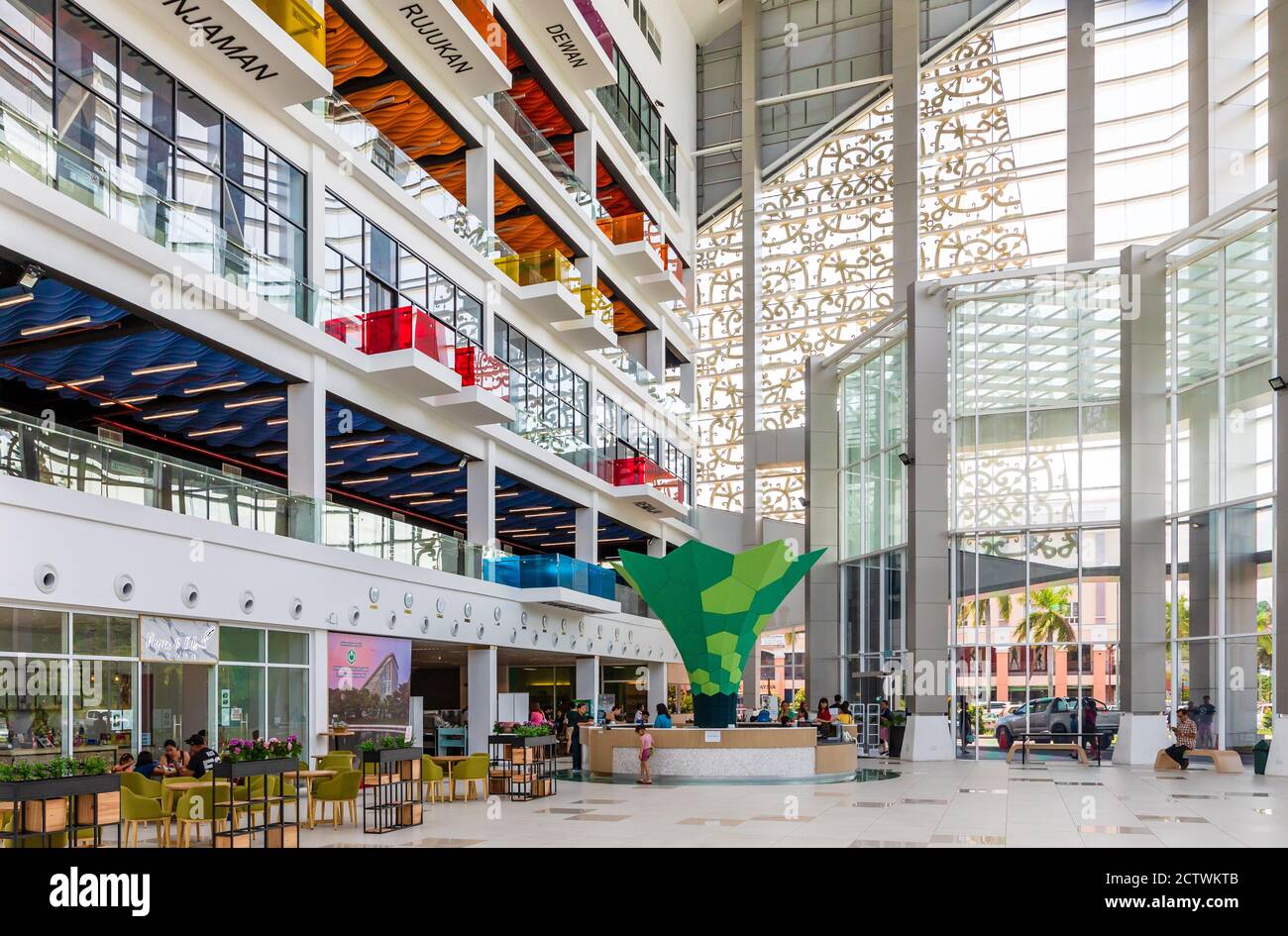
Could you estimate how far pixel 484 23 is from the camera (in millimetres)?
30141

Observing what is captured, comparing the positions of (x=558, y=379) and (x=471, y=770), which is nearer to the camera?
(x=471, y=770)

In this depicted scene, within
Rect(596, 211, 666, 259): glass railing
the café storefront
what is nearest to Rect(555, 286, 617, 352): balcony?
Rect(596, 211, 666, 259): glass railing

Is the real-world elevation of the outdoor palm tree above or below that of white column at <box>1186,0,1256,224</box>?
below

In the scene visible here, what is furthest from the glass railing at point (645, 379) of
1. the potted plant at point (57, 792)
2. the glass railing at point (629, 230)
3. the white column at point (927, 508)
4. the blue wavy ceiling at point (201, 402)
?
the potted plant at point (57, 792)

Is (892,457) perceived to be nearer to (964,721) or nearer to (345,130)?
(964,721)

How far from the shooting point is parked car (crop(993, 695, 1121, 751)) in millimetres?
29688

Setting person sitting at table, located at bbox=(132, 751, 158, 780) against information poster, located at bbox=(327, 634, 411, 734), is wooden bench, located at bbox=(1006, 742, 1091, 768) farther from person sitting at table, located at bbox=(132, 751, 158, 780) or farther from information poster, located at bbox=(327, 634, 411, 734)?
person sitting at table, located at bbox=(132, 751, 158, 780)

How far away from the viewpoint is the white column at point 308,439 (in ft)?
73.5

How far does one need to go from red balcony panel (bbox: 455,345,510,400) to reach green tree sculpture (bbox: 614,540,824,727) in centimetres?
598

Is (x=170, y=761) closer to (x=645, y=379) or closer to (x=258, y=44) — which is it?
(x=258, y=44)

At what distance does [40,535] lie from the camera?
49.9ft

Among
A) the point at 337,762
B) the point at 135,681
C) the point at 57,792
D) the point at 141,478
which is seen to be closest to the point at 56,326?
the point at 141,478

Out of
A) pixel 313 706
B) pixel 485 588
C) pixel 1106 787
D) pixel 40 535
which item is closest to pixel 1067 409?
pixel 1106 787

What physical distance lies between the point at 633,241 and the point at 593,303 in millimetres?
5951
